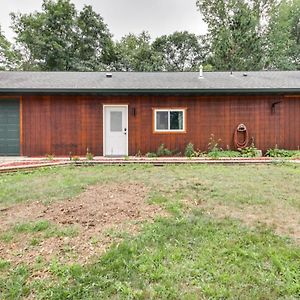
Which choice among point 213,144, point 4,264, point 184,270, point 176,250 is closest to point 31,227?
point 4,264

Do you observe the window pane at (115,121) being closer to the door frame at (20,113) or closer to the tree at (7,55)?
the door frame at (20,113)

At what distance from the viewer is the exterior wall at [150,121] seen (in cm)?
927

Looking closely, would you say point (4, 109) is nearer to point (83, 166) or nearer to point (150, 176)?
point (83, 166)

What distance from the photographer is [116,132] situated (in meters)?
9.47

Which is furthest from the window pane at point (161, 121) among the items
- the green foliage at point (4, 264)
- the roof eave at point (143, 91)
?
the green foliage at point (4, 264)

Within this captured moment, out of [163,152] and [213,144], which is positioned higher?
[213,144]

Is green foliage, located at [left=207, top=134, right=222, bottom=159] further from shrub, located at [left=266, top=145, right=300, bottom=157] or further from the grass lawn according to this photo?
the grass lawn

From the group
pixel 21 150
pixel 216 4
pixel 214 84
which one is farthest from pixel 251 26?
pixel 21 150

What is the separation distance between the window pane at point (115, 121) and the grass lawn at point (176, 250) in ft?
15.9

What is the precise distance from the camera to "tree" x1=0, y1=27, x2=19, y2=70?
23641 millimetres

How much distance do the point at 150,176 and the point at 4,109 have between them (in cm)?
621

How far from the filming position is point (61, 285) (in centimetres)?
210

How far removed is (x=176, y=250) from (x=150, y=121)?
7.09 m

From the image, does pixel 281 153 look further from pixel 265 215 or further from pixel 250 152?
pixel 265 215
